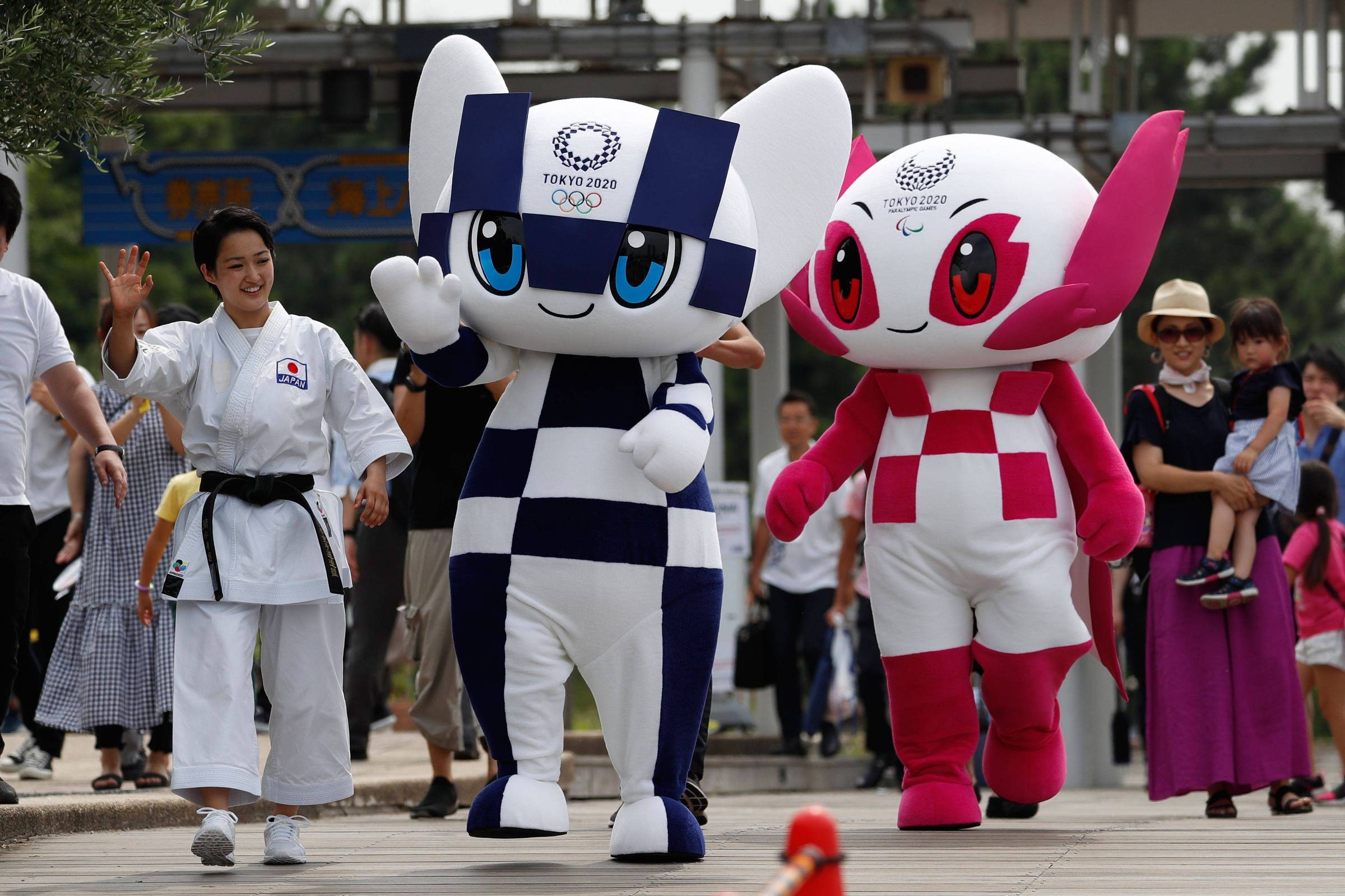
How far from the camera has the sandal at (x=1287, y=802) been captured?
7.47 metres

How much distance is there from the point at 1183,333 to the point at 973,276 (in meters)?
1.58

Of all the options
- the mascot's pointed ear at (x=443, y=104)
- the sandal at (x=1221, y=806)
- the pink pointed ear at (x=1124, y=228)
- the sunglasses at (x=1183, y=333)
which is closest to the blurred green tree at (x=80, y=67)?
the mascot's pointed ear at (x=443, y=104)

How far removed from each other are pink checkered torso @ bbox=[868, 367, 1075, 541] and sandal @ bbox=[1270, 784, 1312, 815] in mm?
1869

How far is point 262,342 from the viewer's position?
555 centimetres

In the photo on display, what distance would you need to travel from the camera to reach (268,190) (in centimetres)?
1262

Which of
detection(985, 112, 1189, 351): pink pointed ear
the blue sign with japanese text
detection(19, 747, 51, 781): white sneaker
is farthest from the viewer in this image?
the blue sign with japanese text

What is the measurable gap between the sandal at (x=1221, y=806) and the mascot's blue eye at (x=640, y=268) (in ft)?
11.1

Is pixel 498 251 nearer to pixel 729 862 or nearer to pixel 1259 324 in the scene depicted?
pixel 729 862

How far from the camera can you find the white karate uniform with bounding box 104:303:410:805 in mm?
5352

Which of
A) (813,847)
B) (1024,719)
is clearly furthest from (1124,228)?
(813,847)

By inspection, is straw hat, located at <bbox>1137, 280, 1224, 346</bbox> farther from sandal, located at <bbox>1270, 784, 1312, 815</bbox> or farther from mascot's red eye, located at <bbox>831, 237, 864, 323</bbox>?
sandal, located at <bbox>1270, 784, 1312, 815</bbox>

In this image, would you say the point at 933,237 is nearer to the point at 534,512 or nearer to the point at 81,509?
the point at 534,512

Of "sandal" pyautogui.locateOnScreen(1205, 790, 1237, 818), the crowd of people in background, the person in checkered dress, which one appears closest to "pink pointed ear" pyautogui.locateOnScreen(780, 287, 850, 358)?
the crowd of people in background

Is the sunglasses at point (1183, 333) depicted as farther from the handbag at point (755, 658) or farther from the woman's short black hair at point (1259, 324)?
the handbag at point (755, 658)
